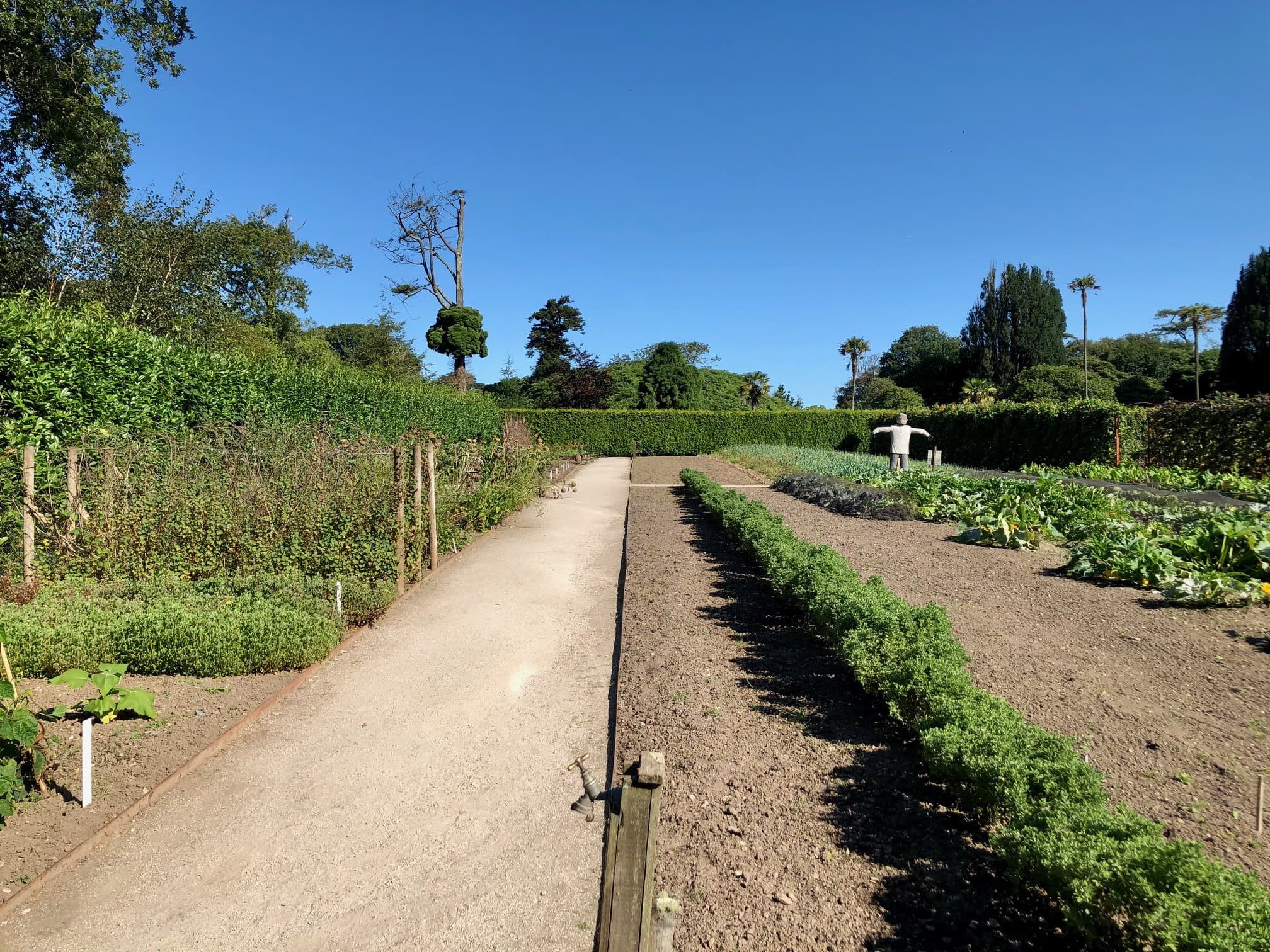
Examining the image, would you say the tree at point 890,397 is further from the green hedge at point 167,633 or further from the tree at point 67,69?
the green hedge at point 167,633

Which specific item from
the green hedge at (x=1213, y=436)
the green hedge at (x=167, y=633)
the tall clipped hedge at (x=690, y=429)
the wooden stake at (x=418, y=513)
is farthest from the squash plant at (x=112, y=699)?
the tall clipped hedge at (x=690, y=429)

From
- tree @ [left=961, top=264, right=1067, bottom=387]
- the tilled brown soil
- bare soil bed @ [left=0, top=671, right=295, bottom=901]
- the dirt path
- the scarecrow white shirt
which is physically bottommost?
the dirt path

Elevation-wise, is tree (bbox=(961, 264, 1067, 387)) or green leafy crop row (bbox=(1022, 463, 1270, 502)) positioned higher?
tree (bbox=(961, 264, 1067, 387))

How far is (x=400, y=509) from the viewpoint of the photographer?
6461mm

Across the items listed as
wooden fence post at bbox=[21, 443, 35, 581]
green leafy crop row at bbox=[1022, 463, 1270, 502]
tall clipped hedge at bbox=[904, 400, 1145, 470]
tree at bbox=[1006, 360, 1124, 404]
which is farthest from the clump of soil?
tree at bbox=[1006, 360, 1124, 404]

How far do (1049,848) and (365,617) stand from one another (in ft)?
15.9

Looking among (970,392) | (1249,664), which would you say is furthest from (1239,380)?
(1249,664)

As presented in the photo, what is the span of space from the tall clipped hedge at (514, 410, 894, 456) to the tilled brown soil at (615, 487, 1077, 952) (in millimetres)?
27573

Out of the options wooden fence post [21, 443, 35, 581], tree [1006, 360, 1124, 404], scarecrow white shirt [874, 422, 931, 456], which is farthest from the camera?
tree [1006, 360, 1124, 404]

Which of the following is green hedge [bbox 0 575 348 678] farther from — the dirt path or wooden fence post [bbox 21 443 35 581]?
wooden fence post [bbox 21 443 35 581]

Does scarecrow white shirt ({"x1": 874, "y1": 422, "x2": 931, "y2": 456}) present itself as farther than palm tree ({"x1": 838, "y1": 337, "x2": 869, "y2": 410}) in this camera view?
No

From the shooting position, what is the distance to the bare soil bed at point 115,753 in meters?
2.65

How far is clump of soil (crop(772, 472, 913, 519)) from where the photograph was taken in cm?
998

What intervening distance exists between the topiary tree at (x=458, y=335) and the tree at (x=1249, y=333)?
34.5 metres
